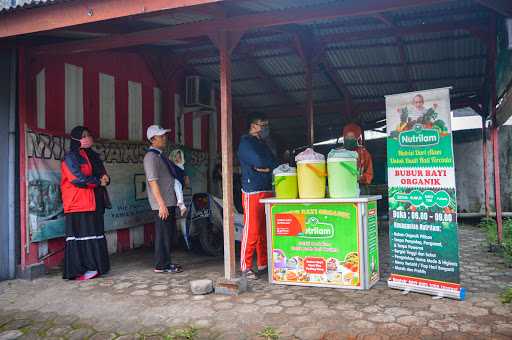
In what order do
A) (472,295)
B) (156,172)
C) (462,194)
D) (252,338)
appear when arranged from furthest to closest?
1. (462,194)
2. (156,172)
3. (472,295)
4. (252,338)

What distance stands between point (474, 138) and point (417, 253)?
7.06m

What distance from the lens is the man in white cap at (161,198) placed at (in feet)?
16.3

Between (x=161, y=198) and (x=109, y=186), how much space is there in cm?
161

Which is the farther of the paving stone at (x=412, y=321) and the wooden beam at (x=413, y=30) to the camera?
the wooden beam at (x=413, y=30)

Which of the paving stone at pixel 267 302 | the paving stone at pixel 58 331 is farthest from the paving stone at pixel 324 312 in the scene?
the paving stone at pixel 58 331

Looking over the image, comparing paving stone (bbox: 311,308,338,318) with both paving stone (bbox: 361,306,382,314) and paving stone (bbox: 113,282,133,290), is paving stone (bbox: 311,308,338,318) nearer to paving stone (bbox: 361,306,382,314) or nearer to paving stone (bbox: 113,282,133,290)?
paving stone (bbox: 361,306,382,314)

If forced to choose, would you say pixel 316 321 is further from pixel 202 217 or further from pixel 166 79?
pixel 166 79

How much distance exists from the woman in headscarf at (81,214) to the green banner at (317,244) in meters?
2.16

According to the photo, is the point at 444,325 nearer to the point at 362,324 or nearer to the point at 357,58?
the point at 362,324

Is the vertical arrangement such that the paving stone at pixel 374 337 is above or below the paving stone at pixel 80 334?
above

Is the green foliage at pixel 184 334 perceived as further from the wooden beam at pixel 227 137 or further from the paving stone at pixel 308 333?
the wooden beam at pixel 227 137

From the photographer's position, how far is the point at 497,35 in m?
5.59

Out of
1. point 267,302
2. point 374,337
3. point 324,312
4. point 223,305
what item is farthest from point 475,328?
point 223,305

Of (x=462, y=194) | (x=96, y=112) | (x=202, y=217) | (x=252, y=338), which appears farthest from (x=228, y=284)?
(x=462, y=194)
